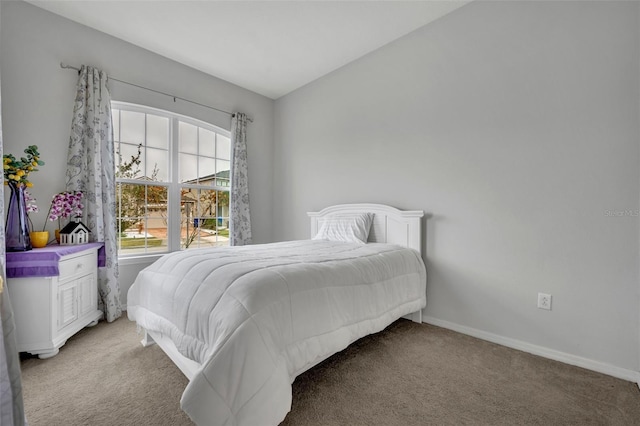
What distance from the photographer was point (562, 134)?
6.50 ft

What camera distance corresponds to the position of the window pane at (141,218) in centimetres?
304

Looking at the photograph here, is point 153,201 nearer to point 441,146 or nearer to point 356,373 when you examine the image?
point 356,373

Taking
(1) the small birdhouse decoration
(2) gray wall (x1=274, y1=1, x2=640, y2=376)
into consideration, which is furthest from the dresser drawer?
(2) gray wall (x1=274, y1=1, x2=640, y2=376)

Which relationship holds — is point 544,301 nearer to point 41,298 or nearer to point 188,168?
point 41,298

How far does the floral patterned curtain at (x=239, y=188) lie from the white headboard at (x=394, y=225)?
58.9 inches

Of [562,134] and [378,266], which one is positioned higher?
[562,134]

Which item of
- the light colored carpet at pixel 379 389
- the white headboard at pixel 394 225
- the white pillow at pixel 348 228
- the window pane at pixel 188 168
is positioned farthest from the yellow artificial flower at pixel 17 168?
the white headboard at pixel 394 225

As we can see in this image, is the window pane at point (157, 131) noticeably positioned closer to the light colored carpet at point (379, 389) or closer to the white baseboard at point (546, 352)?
the light colored carpet at point (379, 389)

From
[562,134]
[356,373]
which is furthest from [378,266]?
[562,134]

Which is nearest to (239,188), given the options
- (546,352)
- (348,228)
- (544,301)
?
(348,228)

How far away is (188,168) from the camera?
3.50 m

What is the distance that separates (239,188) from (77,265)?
1.92 metres

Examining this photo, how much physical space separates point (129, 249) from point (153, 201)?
22.3 inches

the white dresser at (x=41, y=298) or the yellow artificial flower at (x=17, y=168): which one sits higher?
the yellow artificial flower at (x=17, y=168)
